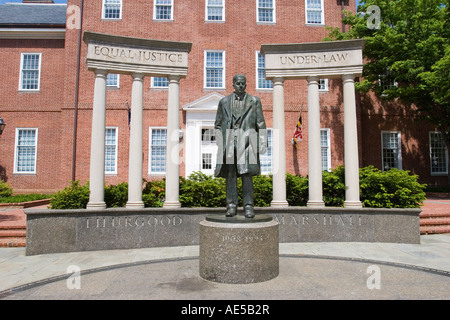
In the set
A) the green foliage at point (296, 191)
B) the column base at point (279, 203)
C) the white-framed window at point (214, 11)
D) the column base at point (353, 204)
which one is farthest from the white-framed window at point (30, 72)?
the column base at point (353, 204)

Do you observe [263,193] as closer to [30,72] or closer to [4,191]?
[4,191]

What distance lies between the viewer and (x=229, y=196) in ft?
18.6

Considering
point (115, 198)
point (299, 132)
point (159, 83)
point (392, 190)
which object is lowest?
point (115, 198)

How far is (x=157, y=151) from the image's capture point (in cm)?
1767

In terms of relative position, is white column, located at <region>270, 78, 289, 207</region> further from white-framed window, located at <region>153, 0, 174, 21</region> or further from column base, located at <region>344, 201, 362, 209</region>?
white-framed window, located at <region>153, 0, 174, 21</region>

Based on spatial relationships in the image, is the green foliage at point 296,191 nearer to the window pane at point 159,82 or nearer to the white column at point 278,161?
the white column at point 278,161

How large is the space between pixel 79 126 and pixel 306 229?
562 inches

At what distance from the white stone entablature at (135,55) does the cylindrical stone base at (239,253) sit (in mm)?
6297

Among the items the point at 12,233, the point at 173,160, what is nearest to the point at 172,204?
the point at 173,160

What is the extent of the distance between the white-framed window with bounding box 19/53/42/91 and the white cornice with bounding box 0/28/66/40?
1.17 meters

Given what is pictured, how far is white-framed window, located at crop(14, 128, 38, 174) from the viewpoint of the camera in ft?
61.5

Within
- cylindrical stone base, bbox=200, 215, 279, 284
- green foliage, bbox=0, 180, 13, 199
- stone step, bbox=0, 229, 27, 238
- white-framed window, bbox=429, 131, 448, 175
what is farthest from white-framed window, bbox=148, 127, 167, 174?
white-framed window, bbox=429, 131, 448, 175

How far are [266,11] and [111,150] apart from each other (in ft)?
41.0
